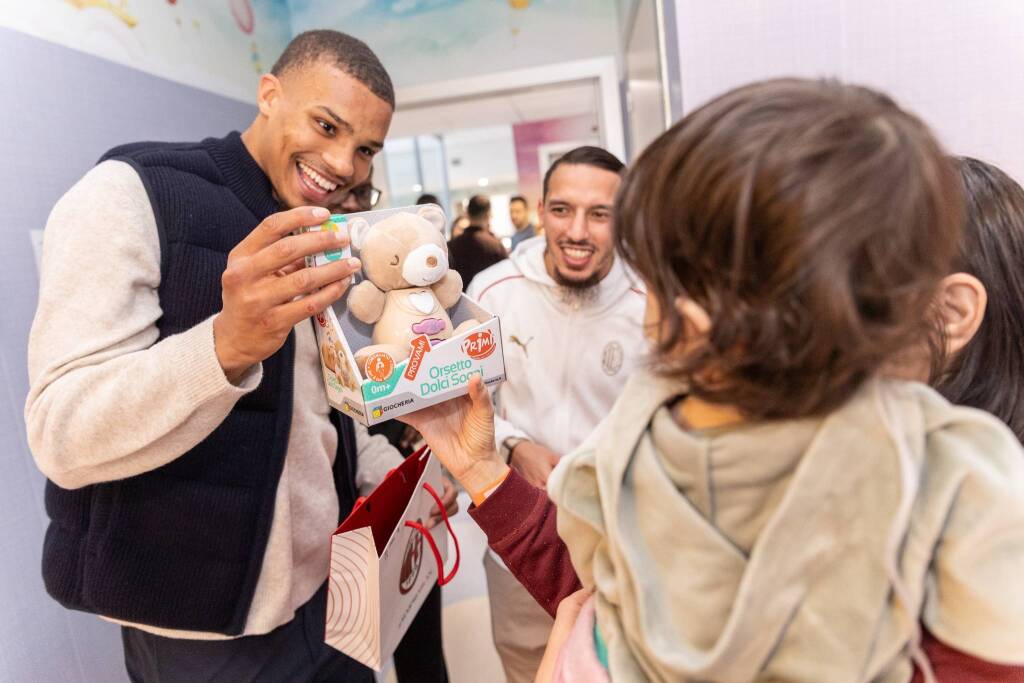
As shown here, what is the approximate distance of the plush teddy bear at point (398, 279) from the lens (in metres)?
0.84

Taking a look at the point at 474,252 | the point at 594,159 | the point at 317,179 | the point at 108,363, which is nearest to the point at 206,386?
the point at 108,363

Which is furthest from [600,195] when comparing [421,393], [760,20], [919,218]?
[919,218]

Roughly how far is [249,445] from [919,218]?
0.83 metres

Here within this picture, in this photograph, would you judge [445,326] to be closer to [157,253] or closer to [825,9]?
[157,253]

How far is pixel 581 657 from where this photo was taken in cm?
53

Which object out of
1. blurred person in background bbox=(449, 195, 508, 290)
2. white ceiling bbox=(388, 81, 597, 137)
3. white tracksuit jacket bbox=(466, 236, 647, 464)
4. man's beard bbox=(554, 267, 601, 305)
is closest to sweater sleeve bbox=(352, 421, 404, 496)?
white tracksuit jacket bbox=(466, 236, 647, 464)

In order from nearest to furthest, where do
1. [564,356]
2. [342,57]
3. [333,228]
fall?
[333,228]
[342,57]
[564,356]

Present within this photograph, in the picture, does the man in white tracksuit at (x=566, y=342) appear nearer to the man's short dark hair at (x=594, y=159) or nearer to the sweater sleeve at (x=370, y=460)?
the man's short dark hair at (x=594, y=159)

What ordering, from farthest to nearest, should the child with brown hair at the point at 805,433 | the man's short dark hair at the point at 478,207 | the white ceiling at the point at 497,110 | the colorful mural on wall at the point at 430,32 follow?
1. the white ceiling at the point at 497,110
2. the man's short dark hair at the point at 478,207
3. the colorful mural on wall at the point at 430,32
4. the child with brown hair at the point at 805,433

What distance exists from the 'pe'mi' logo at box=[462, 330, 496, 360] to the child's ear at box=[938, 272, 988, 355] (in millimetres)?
530

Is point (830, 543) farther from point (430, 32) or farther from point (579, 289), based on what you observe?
point (430, 32)

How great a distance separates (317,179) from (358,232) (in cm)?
26

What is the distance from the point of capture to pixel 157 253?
81 cm

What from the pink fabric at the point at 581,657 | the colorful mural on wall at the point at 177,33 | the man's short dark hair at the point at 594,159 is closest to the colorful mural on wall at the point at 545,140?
the colorful mural on wall at the point at 177,33
